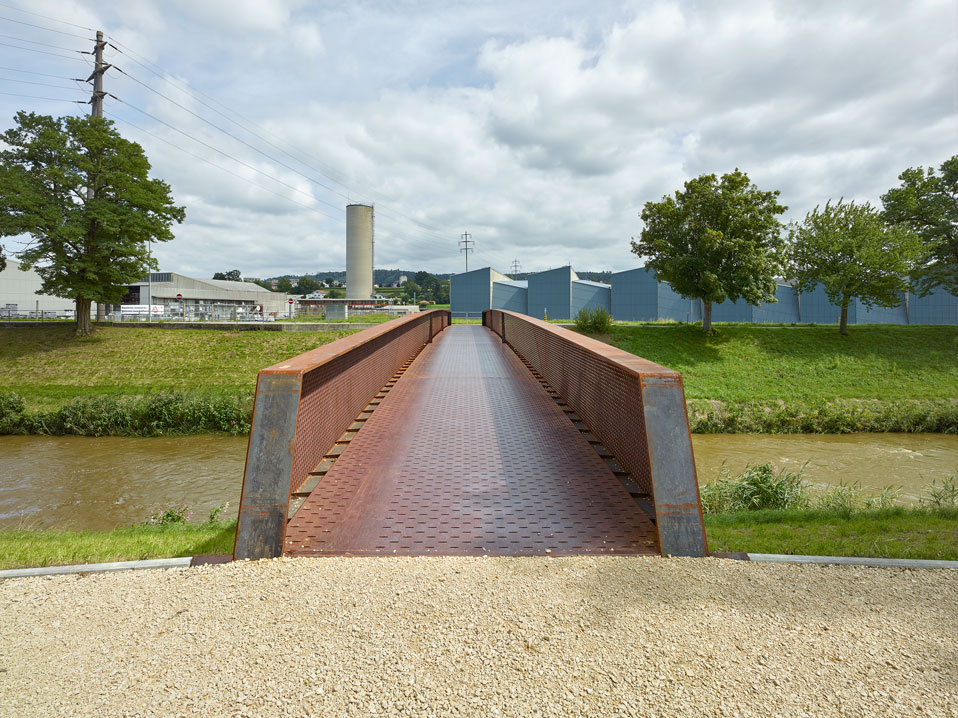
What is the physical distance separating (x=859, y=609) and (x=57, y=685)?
3.64 meters

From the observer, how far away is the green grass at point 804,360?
21922 millimetres

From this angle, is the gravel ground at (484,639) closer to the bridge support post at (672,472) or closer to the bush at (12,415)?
the bridge support post at (672,472)

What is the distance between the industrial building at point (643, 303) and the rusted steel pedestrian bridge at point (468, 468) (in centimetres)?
3563

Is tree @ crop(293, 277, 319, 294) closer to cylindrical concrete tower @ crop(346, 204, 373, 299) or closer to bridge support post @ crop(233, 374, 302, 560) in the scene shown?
cylindrical concrete tower @ crop(346, 204, 373, 299)

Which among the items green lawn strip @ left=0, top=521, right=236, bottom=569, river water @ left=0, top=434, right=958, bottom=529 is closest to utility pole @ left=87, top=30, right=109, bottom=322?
river water @ left=0, top=434, right=958, bottom=529

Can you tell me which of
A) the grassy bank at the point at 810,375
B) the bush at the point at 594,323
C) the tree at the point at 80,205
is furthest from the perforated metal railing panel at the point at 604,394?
the tree at the point at 80,205

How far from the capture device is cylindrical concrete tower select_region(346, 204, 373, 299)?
70.6m

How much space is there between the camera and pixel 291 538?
11.7ft

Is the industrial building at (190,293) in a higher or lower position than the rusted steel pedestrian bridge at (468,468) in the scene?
higher

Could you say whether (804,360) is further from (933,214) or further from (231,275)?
(231,275)

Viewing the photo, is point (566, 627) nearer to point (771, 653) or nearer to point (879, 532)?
point (771, 653)

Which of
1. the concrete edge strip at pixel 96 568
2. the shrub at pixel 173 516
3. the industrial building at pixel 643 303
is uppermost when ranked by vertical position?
the industrial building at pixel 643 303

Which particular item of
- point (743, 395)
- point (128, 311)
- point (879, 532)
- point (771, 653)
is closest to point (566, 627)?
point (771, 653)

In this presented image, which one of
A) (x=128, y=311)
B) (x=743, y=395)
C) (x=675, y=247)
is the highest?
(x=675, y=247)
